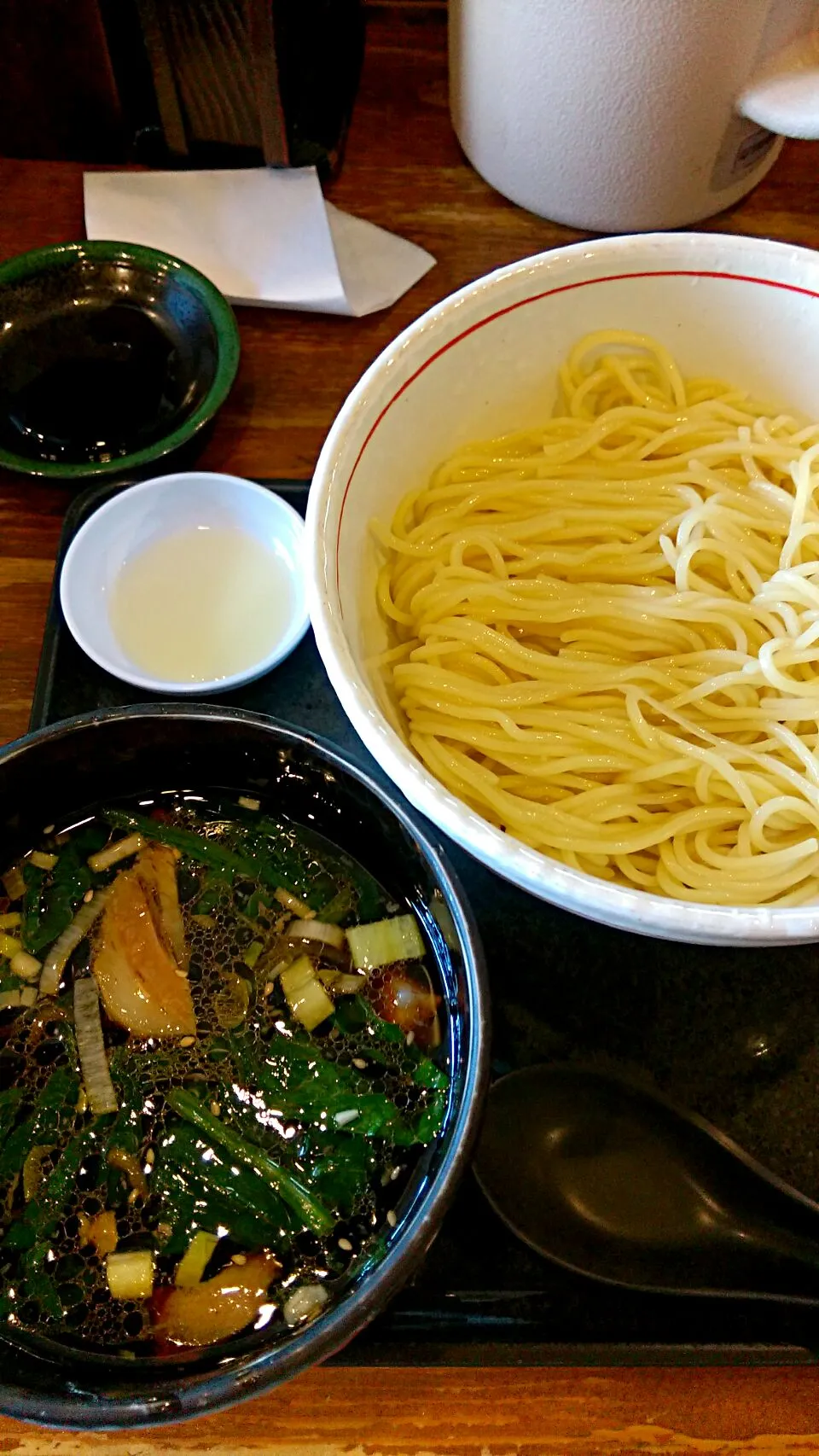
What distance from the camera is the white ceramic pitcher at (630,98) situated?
4.42ft

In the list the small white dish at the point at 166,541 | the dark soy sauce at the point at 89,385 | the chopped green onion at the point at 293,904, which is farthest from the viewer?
the dark soy sauce at the point at 89,385

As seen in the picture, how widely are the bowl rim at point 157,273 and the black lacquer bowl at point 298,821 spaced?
1.77 feet

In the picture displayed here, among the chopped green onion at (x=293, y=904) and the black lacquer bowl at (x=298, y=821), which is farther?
the chopped green onion at (x=293, y=904)

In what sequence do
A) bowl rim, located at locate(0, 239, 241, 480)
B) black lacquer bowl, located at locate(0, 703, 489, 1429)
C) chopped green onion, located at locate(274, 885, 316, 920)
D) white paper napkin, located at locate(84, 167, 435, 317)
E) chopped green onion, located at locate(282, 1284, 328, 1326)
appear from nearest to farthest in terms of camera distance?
black lacquer bowl, located at locate(0, 703, 489, 1429) → chopped green onion, located at locate(282, 1284, 328, 1326) → chopped green onion, located at locate(274, 885, 316, 920) → bowl rim, located at locate(0, 239, 241, 480) → white paper napkin, located at locate(84, 167, 435, 317)

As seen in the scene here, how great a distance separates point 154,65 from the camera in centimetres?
168

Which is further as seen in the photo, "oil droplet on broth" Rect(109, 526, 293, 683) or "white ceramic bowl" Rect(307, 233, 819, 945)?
"oil droplet on broth" Rect(109, 526, 293, 683)

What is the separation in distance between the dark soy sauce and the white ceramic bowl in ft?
1.77

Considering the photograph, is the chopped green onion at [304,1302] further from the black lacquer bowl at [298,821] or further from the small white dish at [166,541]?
the small white dish at [166,541]

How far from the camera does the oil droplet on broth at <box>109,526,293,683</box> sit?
136 centimetres

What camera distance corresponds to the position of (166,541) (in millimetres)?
1461

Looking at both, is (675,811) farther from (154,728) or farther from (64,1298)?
(64,1298)

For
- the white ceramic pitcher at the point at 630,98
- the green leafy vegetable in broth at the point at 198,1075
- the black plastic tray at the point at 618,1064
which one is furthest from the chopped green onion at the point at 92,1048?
the white ceramic pitcher at the point at 630,98

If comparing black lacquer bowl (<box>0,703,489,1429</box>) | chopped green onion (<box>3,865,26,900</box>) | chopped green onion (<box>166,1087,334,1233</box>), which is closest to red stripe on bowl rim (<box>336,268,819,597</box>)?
Result: black lacquer bowl (<box>0,703,489,1429</box>)

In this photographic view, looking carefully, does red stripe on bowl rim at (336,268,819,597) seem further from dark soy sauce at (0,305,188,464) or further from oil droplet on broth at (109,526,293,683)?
dark soy sauce at (0,305,188,464)
